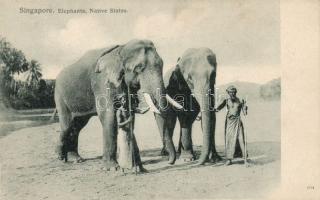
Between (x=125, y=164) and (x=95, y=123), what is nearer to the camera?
(x=125, y=164)

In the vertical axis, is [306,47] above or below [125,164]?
above

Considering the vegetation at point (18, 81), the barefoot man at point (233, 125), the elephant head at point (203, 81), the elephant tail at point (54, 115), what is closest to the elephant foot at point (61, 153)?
the elephant tail at point (54, 115)

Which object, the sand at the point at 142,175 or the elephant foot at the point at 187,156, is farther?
the elephant foot at the point at 187,156

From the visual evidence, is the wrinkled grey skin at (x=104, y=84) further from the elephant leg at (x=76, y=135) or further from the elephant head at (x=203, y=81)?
the elephant head at (x=203, y=81)

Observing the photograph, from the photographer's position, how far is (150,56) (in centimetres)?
472

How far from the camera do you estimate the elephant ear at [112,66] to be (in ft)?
15.6

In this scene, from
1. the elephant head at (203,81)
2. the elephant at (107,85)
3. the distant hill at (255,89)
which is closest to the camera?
the elephant at (107,85)

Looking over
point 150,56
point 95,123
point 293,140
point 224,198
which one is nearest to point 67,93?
point 95,123

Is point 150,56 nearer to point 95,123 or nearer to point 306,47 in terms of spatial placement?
point 95,123

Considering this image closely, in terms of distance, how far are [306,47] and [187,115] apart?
1.10 metres

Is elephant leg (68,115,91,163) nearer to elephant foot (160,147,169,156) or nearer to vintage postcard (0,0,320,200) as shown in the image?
vintage postcard (0,0,320,200)

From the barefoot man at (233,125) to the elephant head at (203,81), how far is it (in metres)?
0.11

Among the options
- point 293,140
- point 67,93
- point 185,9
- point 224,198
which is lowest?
point 224,198

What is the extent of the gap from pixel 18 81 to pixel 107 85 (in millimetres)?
702
